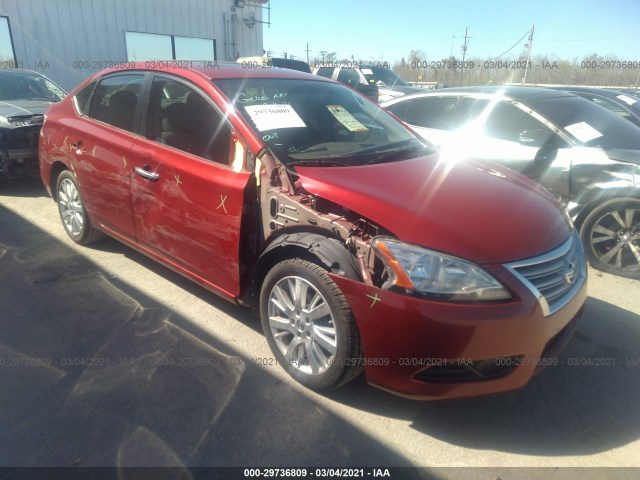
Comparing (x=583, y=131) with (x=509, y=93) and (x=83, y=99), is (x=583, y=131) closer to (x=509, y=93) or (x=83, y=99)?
(x=509, y=93)

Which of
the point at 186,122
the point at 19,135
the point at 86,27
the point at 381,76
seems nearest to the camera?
the point at 186,122

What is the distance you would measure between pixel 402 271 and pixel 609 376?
165 centimetres

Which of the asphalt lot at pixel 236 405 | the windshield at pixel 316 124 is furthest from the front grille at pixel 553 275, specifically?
the windshield at pixel 316 124

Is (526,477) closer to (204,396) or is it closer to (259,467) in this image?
(259,467)

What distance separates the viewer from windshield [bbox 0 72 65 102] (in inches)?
268

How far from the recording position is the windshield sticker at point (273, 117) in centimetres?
271

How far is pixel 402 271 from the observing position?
202cm

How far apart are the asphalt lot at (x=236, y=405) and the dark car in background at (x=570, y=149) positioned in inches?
33.8

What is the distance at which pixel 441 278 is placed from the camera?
2002 mm

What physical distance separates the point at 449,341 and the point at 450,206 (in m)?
0.70

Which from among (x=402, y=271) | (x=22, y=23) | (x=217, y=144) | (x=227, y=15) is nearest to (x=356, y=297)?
(x=402, y=271)

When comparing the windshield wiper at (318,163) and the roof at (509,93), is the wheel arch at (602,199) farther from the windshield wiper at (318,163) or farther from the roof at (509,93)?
the windshield wiper at (318,163)

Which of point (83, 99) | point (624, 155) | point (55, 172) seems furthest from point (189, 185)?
point (624, 155)

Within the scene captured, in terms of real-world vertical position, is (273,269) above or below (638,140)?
below
